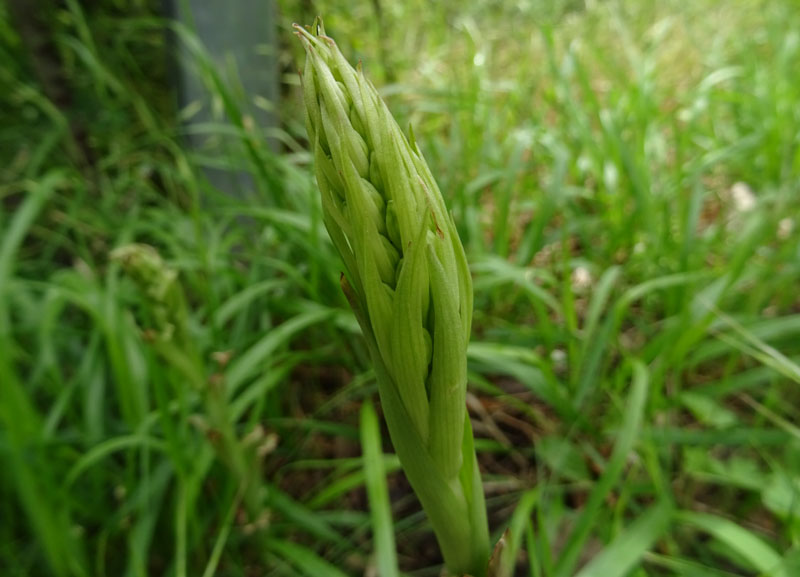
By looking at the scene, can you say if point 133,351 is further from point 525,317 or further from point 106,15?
point 106,15

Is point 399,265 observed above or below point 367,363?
below

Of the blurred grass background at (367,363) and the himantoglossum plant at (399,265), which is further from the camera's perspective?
the blurred grass background at (367,363)

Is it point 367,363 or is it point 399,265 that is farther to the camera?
point 367,363

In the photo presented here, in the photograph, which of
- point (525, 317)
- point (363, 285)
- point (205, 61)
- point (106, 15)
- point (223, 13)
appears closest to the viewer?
point (363, 285)

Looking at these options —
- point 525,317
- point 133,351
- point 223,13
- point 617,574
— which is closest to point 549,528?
point 617,574
